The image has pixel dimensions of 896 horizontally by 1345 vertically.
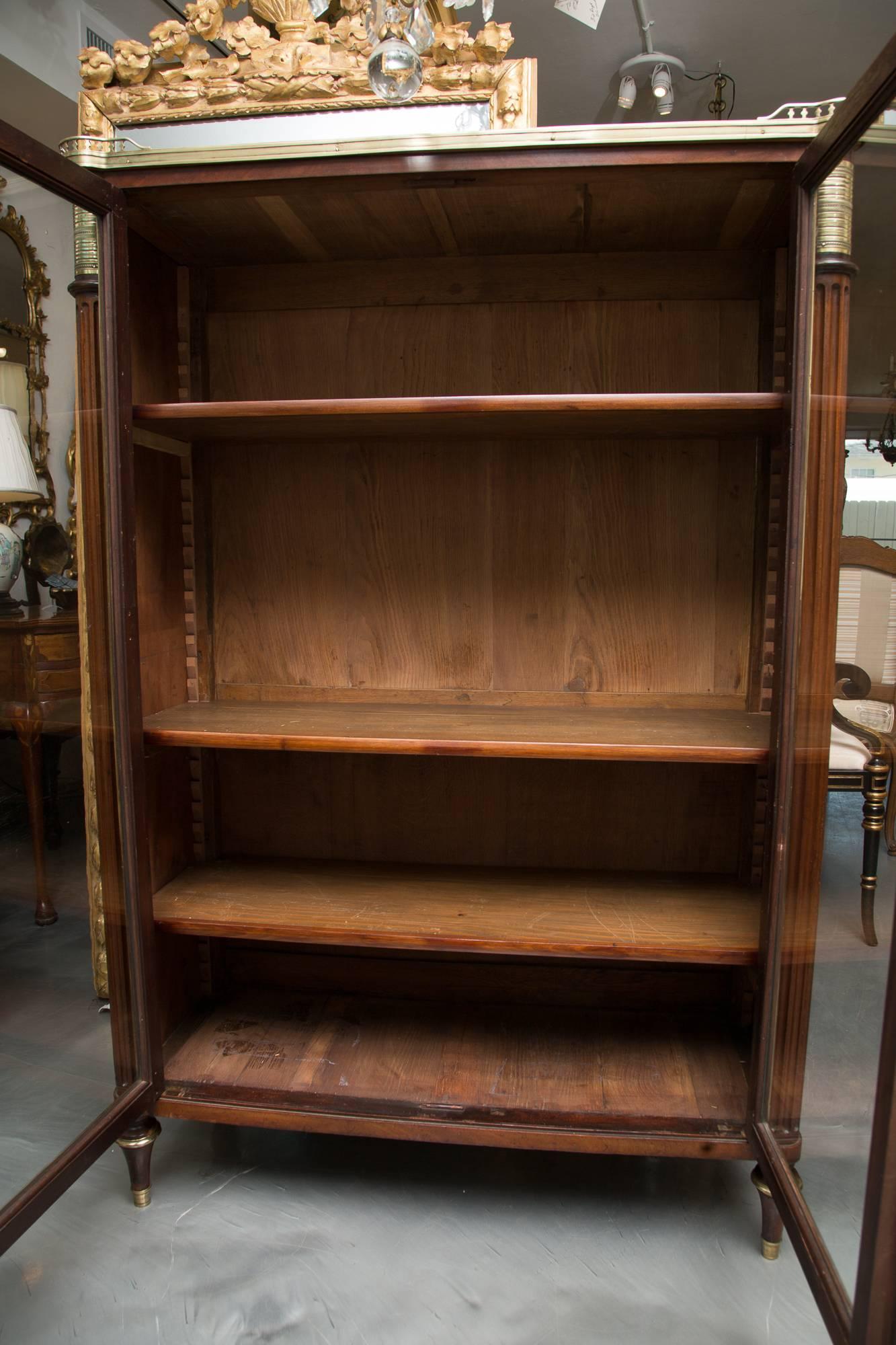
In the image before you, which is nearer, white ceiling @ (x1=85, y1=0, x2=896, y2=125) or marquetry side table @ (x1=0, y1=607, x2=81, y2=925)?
marquetry side table @ (x1=0, y1=607, x2=81, y2=925)

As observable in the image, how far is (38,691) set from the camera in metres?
1.61

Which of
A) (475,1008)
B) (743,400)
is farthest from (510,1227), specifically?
(743,400)

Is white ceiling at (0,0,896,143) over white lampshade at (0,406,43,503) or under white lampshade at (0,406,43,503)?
over

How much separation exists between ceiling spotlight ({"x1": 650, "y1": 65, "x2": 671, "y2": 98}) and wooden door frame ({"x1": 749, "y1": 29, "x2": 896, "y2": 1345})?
8.27 ft

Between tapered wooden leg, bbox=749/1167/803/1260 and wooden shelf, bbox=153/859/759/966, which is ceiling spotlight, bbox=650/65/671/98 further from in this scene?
tapered wooden leg, bbox=749/1167/803/1260

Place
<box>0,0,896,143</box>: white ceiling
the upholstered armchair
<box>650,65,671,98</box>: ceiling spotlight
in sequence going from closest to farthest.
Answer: the upholstered armchair < <box>0,0,896,143</box>: white ceiling < <box>650,65,671,98</box>: ceiling spotlight

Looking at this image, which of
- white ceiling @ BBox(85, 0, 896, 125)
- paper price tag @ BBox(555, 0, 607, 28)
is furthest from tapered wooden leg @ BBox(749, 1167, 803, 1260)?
white ceiling @ BBox(85, 0, 896, 125)

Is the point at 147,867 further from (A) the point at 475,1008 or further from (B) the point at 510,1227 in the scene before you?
(B) the point at 510,1227

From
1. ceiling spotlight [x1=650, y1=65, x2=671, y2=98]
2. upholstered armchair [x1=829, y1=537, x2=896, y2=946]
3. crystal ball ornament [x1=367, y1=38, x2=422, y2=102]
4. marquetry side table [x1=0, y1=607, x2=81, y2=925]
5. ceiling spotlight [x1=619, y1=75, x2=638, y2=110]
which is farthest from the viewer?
ceiling spotlight [x1=619, y1=75, x2=638, y2=110]

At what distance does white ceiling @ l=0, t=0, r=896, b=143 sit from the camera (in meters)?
2.96

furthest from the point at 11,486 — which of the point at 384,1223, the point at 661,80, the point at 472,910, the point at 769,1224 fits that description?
the point at 661,80

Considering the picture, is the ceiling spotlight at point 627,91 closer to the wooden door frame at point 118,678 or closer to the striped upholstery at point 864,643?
the wooden door frame at point 118,678

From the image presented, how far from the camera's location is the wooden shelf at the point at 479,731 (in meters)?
1.47

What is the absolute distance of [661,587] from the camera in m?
1.80
